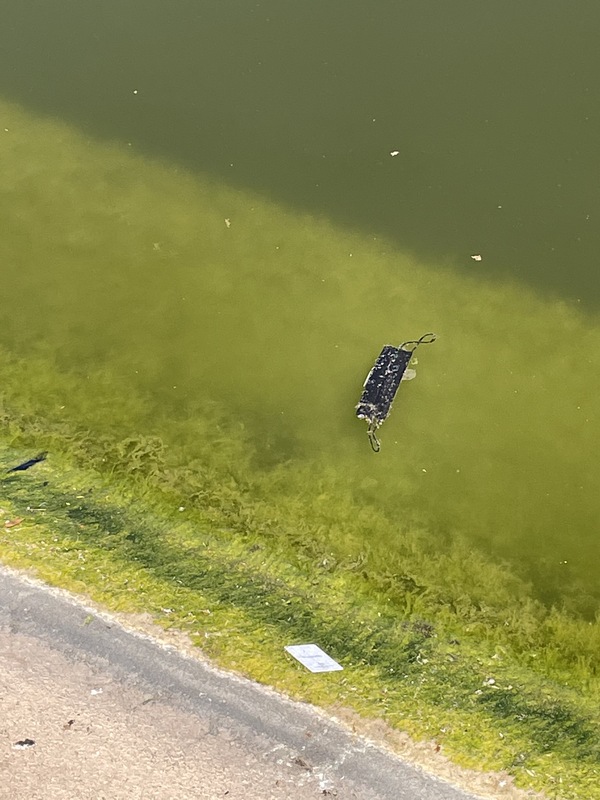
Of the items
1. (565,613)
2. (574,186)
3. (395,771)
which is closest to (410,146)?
(574,186)

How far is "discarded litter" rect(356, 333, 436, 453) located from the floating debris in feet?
7.06

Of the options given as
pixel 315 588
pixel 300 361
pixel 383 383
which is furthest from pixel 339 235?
pixel 315 588

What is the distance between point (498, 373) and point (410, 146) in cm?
229

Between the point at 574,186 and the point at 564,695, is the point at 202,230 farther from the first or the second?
the point at 564,695

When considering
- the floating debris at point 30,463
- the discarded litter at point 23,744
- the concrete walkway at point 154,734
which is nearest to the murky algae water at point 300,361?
the floating debris at point 30,463

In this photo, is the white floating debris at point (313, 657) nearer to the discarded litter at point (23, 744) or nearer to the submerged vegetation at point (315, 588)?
the submerged vegetation at point (315, 588)

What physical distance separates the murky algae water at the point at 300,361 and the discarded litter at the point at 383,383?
0.26 feet

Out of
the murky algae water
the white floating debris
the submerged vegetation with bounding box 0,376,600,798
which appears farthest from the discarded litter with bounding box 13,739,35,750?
the murky algae water

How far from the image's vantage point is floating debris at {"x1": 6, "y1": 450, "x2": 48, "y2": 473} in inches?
181

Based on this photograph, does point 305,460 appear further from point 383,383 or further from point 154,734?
point 154,734

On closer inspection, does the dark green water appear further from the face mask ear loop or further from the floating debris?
the floating debris

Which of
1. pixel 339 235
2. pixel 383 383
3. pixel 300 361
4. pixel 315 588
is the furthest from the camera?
pixel 339 235

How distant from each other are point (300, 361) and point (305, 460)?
0.78 meters

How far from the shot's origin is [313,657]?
377 cm
